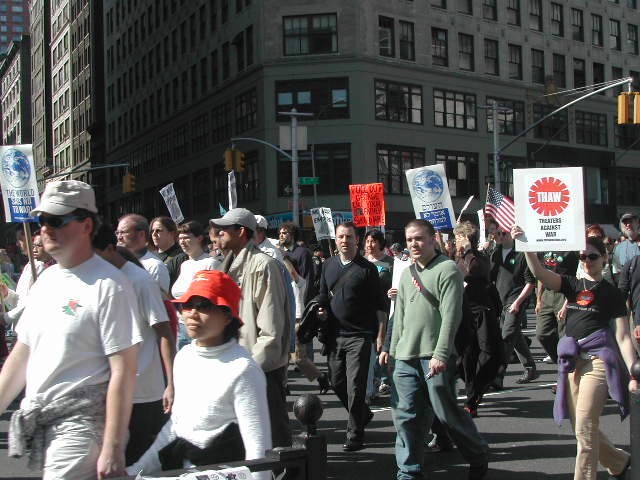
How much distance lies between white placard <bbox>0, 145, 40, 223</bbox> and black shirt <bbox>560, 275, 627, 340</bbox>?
8.64m

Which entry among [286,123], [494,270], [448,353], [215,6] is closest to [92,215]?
[448,353]

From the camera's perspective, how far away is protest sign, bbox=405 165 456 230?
40.7 ft

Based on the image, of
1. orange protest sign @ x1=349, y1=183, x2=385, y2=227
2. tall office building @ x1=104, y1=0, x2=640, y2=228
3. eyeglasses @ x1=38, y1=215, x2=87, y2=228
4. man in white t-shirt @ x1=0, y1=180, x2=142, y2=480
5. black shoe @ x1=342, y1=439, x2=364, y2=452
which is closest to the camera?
man in white t-shirt @ x1=0, y1=180, x2=142, y2=480

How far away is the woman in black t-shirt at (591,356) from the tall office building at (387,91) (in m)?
31.0

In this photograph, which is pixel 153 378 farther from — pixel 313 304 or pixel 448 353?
pixel 313 304

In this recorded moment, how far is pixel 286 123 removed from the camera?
1577 inches

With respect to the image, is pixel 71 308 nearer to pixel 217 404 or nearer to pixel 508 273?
pixel 217 404

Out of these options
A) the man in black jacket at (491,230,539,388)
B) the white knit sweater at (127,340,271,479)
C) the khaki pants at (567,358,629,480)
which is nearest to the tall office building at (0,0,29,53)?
the man in black jacket at (491,230,539,388)

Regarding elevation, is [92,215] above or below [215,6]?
below

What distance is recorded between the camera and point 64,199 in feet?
11.1

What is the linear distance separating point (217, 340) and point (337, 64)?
3764cm

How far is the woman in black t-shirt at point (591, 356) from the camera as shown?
17.8 feet

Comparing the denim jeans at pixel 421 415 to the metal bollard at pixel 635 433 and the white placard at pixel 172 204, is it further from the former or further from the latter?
the white placard at pixel 172 204

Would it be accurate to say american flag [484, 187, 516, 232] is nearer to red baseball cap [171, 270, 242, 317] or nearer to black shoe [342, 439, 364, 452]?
black shoe [342, 439, 364, 452]
